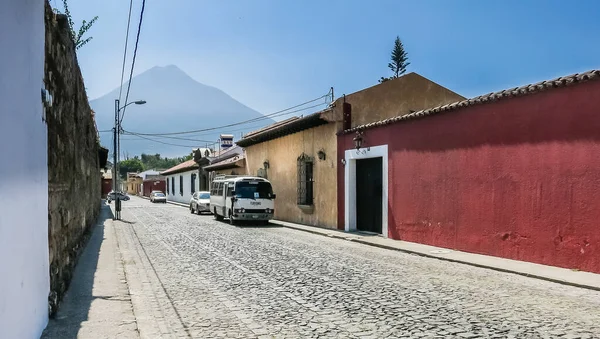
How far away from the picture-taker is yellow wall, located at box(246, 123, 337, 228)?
62.3ft

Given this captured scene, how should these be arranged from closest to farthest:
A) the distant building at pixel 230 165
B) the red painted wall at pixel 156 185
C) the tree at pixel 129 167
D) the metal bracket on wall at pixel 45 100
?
the metal bracket on wall at pixel 45 100 < the distant building at pixel 230 165 < the red painted wall at pixel 156 185 < the tree at pixel 129 167

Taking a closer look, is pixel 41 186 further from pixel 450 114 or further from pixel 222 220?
pixel 222 220

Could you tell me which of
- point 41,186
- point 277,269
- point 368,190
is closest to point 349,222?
point 368,190

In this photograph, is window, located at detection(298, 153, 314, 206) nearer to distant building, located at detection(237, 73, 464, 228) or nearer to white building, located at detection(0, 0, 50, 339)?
distant building, located at detection(237, 73, 464, 228)

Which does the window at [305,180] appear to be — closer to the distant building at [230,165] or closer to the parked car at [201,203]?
the parked car at [201,203]

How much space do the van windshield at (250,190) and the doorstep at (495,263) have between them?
637 centimetres

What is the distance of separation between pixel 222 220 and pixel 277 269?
15.3 metres

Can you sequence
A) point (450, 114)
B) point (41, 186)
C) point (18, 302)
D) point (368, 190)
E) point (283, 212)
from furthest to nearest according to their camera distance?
point (283, 212), point (368, 190), point (450, 114), point (41, 186), point (18, 302)

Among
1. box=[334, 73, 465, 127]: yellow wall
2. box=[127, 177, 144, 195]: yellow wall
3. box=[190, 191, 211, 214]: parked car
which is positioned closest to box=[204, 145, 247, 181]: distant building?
box=[190, 191, 211, 214]: parked car

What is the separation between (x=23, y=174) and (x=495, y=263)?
353 inches

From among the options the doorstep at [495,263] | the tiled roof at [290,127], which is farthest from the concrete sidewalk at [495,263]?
the tiled roof at [290,127]

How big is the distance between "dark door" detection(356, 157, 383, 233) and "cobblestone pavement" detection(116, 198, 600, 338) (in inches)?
182

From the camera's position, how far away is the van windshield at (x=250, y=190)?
828 inches

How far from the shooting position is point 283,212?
24.2m
